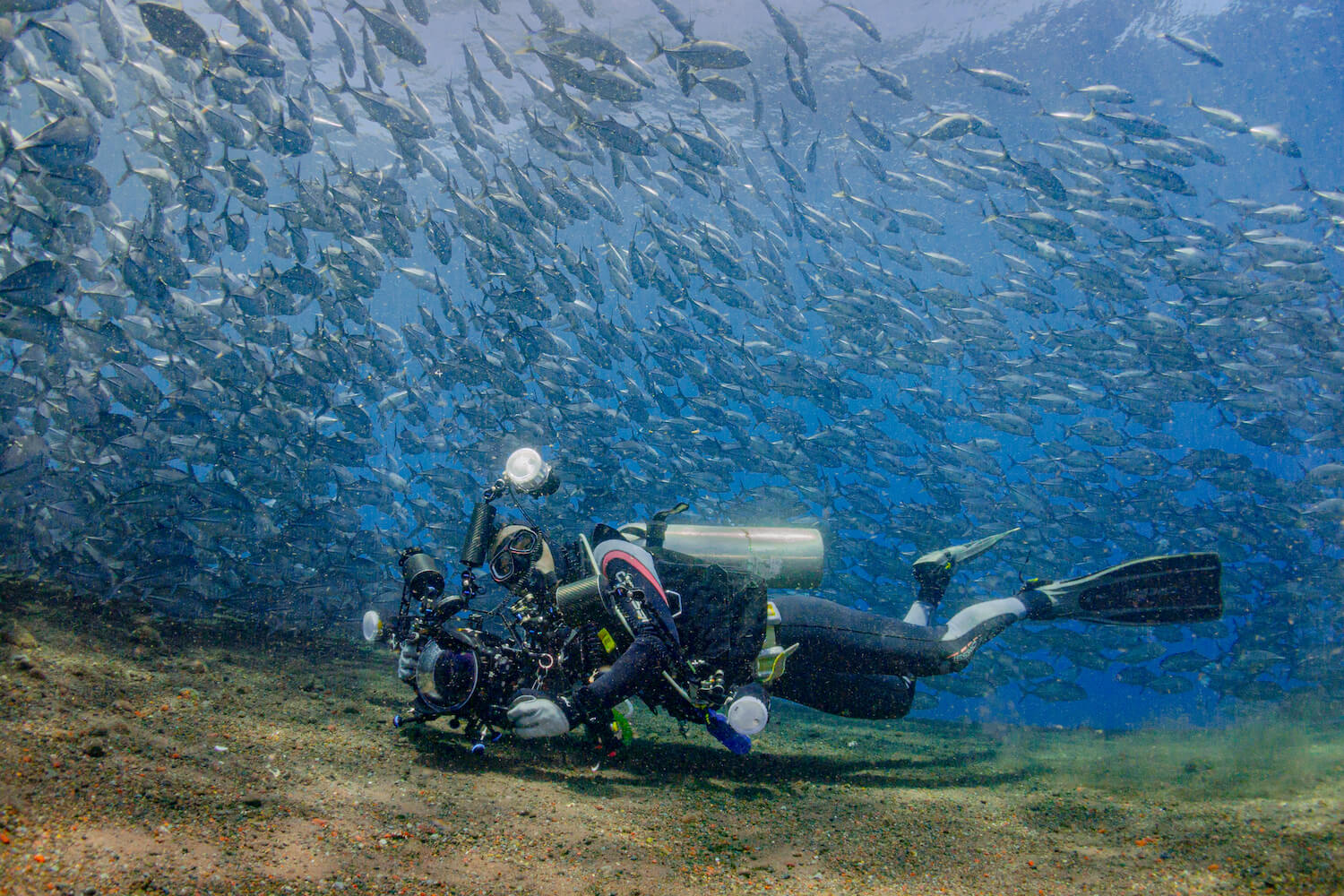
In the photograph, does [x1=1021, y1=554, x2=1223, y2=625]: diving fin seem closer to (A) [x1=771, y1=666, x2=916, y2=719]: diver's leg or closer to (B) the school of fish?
(A) [x1=771, y1=666, x2=916, y2=719]: diver's leg

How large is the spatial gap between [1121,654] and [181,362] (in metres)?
16.4

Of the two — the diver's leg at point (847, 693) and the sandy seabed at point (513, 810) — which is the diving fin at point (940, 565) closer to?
the diver's leg at point (847, 693)

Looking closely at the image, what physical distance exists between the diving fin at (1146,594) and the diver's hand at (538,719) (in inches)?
158

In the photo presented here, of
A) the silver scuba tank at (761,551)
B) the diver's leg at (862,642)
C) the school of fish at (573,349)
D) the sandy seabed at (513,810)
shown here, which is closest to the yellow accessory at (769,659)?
the diver's leg at (862,642)

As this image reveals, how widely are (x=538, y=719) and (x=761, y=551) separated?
6.52 feet

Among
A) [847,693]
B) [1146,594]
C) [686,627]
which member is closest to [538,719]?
[686,627]

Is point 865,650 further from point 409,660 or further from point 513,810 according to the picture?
point 409,660

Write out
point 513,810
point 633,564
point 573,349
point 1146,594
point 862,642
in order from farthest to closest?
point 573,349 < point 1146,594 < point 862,642 < point 633,564 < point 513,810

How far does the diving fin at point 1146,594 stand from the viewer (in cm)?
443

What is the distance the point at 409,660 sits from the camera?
Answer: 9.67ft

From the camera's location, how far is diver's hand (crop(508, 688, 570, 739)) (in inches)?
98.3

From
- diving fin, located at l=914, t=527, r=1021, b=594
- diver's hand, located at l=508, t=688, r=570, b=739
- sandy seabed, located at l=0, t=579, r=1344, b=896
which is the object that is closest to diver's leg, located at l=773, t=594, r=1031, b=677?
sandy seabed, located at l=0, t=579, r=1344, b=896

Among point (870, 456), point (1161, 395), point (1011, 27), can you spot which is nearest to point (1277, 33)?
point (1011, 27)

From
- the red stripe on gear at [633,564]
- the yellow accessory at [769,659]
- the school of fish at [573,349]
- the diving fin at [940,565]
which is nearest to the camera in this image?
the red stripe on gear at [633,564]
